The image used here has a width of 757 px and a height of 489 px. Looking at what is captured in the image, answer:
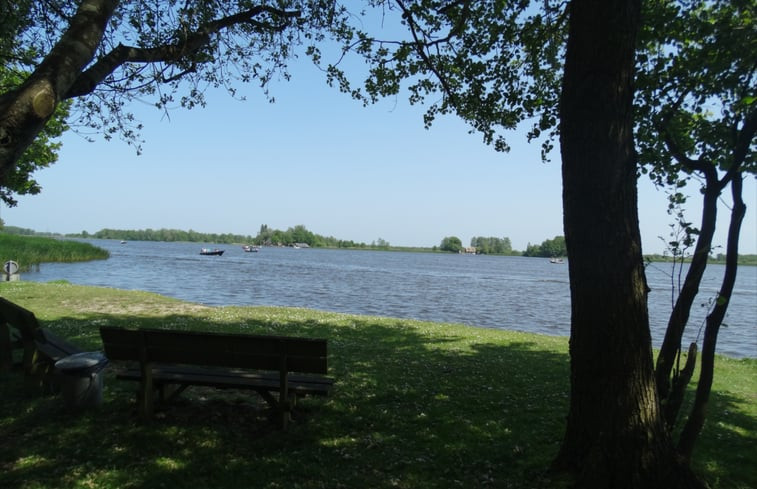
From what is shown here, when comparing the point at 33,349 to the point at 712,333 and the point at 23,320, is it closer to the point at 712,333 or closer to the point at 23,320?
the point at 23,320

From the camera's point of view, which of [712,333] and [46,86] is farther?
[712,333]

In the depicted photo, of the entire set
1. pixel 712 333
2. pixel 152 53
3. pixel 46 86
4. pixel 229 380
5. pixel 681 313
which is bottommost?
pixel 229 380

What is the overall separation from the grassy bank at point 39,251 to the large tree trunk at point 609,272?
37.5 meters

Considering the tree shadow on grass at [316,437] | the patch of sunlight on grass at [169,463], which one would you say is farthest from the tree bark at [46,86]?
the patch of sunlight on grass at [169,463]

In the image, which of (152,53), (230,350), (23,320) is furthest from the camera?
(152,53)

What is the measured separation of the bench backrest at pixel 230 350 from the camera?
4.82 m

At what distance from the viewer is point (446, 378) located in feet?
25.3

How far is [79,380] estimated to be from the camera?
5297 millimetres

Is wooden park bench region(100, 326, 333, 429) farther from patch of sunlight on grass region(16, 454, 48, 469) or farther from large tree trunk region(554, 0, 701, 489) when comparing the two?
large tree trunk region(554, 0, 701, 489)

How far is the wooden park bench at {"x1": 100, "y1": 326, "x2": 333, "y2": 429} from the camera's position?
484 centimetres

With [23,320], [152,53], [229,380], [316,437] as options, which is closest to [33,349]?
[23,320]

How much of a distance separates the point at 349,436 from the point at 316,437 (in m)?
0.35

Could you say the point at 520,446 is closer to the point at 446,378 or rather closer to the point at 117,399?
the point at 446,378

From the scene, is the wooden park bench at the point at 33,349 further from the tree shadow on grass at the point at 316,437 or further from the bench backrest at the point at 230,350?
the bench backrest at the point at 230,350
